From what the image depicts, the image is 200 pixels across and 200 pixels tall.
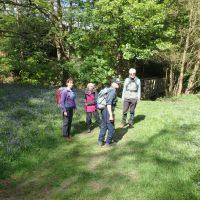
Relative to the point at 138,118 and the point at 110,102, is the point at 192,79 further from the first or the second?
the point at 110,102

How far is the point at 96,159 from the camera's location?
42.5ft

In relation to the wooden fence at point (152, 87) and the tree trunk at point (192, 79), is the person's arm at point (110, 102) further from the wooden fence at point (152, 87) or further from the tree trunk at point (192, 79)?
the wooden fence at point (152, 87)

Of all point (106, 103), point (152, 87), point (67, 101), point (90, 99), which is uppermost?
point (106, 103)

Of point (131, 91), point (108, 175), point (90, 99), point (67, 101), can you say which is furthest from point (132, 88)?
point (108, 175)

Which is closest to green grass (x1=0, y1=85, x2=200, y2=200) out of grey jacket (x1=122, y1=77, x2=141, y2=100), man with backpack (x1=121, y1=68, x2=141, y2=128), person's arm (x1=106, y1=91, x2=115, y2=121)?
man with backpack (x1=121, y1=68, x2=141, y2=128)

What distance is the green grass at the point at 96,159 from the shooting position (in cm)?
1005

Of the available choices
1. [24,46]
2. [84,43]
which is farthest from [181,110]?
[24,46]

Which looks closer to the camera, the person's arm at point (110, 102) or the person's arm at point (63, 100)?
the person's arm at point (110, 102)

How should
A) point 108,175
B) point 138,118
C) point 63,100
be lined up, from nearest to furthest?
point 108,175
point 63,100
point 138,118

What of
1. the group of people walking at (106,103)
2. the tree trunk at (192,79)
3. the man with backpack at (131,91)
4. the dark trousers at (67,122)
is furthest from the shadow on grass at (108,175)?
the tree trunk at (192,79)

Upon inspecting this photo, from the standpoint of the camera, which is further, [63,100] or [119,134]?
[119,134]

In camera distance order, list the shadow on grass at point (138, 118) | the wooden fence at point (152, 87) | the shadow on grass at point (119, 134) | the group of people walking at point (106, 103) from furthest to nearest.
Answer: the wooden fence at point (152, 87) → the shadow on grass at point (138, 118) → the shadow on grass at point (119, 134) → the group of people walking at point (106, 103)

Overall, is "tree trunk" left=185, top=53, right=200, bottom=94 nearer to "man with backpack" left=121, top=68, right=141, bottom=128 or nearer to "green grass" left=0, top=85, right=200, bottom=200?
"green grass" left=0, top=85, right=200, bottom=200

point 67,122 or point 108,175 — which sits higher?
point 67,122
